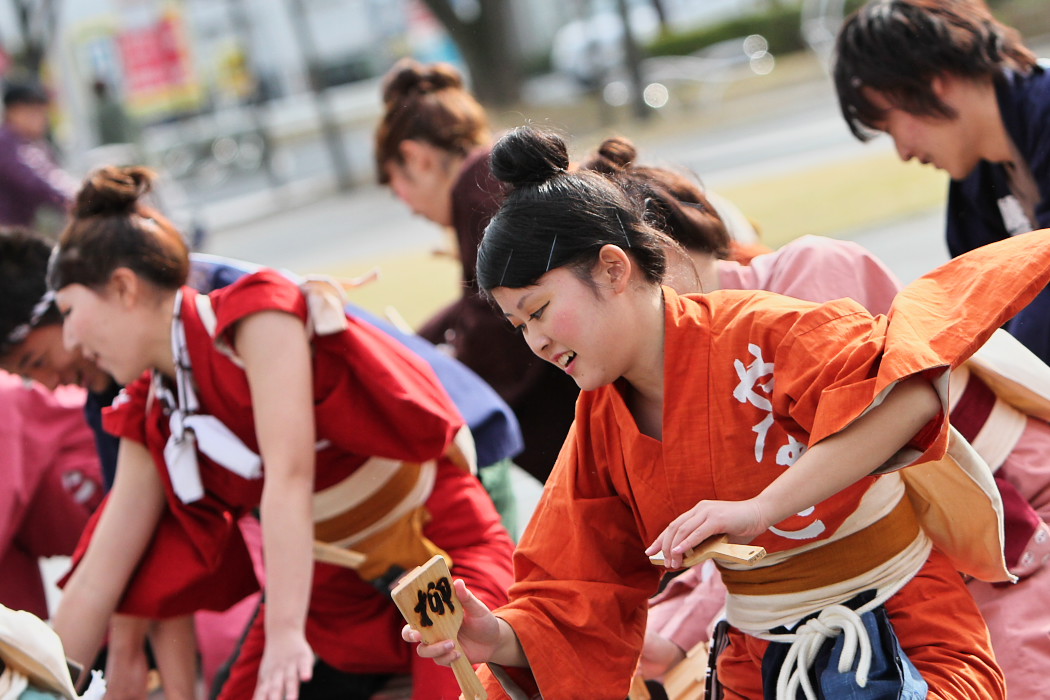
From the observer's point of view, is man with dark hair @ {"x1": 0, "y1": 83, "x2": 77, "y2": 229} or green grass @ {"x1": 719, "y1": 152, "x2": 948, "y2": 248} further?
green grass @ {"x1": 719, "y1": 152, "x2": 948, "y2": 248}

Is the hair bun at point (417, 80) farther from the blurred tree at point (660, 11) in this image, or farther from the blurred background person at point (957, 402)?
the blurred tree at point (660, 11)

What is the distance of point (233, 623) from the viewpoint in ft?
10.7

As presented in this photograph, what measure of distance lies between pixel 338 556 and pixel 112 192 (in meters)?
0.93

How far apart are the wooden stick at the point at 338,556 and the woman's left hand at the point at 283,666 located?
1.14 ft

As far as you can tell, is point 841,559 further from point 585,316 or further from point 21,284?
point 21,284

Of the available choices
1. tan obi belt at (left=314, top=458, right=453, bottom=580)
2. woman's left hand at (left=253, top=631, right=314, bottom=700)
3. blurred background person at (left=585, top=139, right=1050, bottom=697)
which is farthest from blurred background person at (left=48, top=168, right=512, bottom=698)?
blurred background person at (left=585, top=139, right=1050, bottom=697)

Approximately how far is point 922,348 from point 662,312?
41 cm

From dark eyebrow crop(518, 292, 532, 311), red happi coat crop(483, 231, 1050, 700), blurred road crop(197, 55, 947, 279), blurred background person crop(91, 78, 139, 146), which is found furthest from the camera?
→ blurred background person crop(91, 78, 139, 146)

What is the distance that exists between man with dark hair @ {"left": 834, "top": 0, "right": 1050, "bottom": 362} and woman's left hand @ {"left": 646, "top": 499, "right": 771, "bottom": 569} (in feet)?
4.61

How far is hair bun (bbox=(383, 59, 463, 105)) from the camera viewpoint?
11.6 ft

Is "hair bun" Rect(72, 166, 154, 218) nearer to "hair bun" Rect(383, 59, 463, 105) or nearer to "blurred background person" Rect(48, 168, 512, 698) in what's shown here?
"blurred background person" Rect(48, 168, 512, 698)

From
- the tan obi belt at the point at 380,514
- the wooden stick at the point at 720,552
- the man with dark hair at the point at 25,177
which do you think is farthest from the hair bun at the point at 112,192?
the man with dark hair at the point at 25,177

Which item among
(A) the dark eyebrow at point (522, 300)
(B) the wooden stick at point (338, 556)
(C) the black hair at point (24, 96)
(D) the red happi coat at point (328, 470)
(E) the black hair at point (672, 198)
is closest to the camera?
(A) the dark eyebrow at point (522, 300)

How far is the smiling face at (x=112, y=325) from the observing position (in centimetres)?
246
